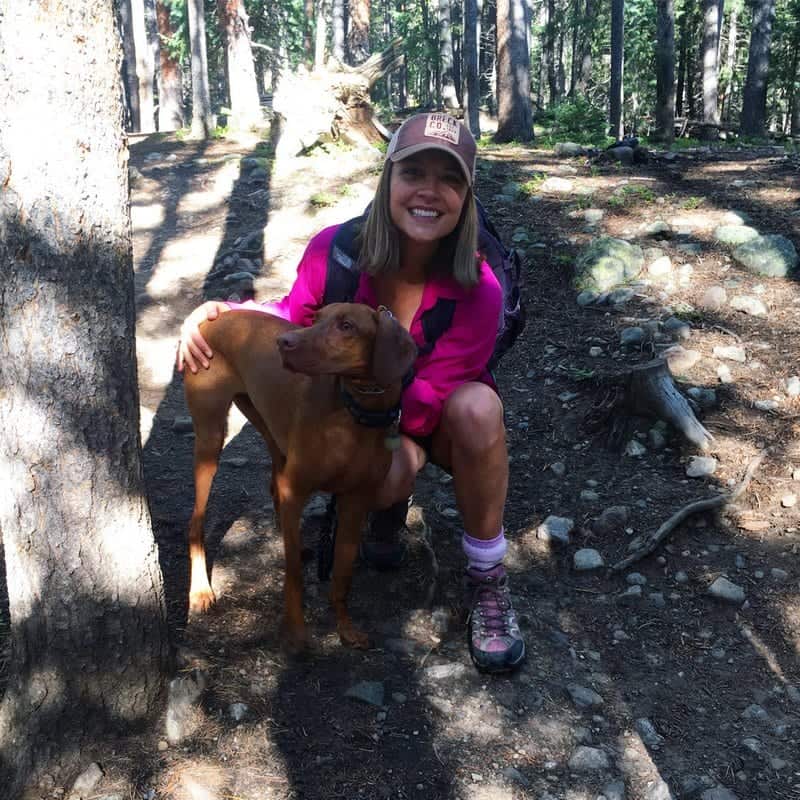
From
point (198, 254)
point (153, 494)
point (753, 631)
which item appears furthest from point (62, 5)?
point (198, 254)

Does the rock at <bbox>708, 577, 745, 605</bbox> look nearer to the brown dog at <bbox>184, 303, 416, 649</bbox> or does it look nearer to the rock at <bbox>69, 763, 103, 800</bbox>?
the brown dog at <bbox>184, 303, 416, 649</bbox>

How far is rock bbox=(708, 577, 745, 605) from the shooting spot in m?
3.64

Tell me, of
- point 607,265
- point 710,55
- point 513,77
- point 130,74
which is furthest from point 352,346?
point 130,74

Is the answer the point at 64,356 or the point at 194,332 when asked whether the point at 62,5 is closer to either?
the point at 64,356

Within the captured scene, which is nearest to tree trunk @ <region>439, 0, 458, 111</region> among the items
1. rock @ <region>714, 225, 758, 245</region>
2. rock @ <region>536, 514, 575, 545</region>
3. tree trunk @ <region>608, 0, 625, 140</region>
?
tree trunk @ <region>608, 0, 625, 140</region>

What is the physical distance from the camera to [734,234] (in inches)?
273

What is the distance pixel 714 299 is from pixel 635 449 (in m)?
2.00

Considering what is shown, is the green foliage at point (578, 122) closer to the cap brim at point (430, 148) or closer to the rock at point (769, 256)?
the rock at point (769, 256)

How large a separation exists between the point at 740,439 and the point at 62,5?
13.4ft

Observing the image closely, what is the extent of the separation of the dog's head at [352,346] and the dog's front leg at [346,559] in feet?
2.07

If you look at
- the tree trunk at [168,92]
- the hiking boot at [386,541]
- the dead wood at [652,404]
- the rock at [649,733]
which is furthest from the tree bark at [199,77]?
the rock at [649,733]

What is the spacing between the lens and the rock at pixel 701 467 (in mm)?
4465

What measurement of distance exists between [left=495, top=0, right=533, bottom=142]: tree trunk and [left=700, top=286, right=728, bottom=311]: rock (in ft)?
31.0

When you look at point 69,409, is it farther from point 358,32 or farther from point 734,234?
point 358,32
